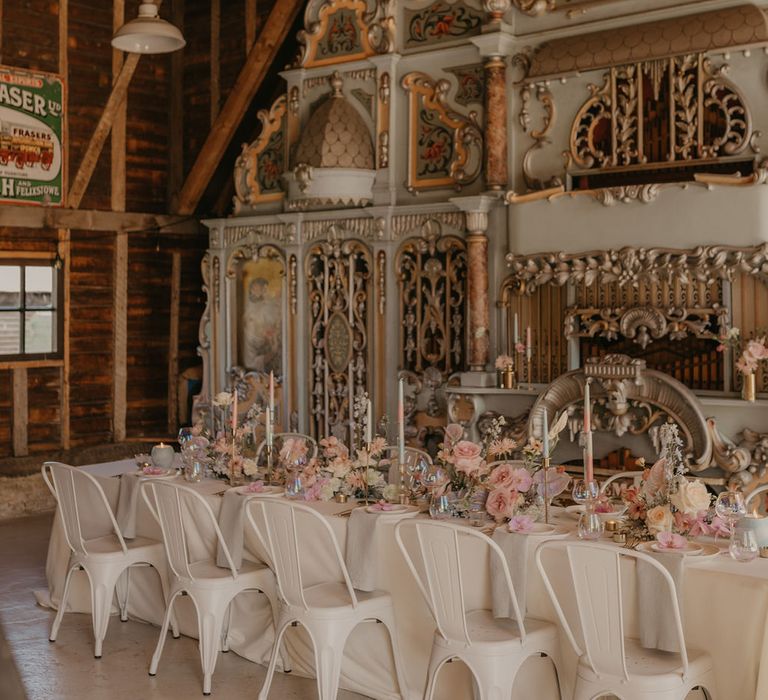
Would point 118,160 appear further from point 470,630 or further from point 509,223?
point 470,630

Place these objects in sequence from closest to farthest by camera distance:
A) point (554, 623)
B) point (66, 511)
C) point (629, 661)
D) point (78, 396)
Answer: point (629, 661) < point (554, 623) < point (66, 511) < point (78, 396)

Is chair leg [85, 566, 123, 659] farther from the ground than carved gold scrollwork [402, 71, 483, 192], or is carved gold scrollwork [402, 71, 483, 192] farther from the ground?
carved gold scrollwork [402, 71, 483, 192]

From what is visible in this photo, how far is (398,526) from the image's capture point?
409 centimetres

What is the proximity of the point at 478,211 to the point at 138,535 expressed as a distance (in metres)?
3.21

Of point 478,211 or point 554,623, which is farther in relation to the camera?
point 478,211

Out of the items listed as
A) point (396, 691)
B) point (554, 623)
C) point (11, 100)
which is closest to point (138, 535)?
point (396, 691)

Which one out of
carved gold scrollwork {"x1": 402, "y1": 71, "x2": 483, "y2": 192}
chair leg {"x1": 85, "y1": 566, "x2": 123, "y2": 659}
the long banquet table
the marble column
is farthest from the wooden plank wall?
chair leg {"x1": 85, "y1": 566, "x2": 123, "y2": 659}

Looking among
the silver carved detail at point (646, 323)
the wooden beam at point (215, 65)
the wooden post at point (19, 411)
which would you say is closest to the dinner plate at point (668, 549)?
the silver carved detail at point (646, 323)

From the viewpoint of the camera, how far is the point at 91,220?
9539mm

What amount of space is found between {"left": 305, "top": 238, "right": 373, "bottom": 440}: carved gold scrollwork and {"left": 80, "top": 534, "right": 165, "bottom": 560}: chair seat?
2932mm

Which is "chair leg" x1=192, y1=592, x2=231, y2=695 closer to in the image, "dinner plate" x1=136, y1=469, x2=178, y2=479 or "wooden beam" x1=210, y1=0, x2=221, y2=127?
"dinner plate" x1=136, y1=469, x2=178, y2=479

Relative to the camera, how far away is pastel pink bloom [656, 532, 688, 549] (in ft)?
12.5

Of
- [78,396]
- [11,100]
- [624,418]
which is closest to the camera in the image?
[624,418]

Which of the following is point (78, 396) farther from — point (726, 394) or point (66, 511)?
point (726, 394)
